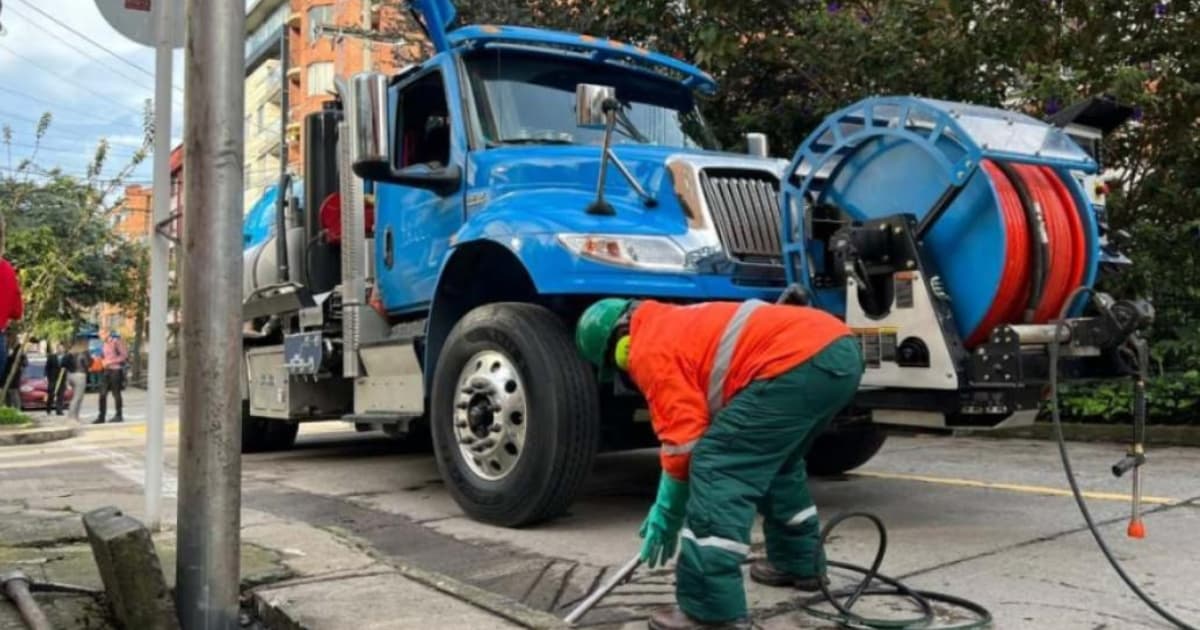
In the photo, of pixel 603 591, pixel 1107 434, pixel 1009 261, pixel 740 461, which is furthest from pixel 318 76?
pixel 740 461

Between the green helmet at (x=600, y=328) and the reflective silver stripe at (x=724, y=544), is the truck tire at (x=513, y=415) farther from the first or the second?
the reflective silver stripe at (x=724, y=544)

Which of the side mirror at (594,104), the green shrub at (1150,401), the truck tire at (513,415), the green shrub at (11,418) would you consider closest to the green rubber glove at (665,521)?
the truck tire at (513,415)

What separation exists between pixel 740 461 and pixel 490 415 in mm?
2144

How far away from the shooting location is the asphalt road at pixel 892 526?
3.74m

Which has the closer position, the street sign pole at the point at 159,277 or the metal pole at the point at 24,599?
A: the metal pole at the point at 24,599

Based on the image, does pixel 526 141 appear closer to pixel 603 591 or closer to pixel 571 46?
pixel 571 46

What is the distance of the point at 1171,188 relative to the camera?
9.40 meters

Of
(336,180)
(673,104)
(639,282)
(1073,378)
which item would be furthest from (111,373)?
(1073,378)

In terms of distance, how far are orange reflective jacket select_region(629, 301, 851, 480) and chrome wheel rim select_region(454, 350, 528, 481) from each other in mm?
1632

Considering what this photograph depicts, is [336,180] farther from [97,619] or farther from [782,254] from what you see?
[97,619]

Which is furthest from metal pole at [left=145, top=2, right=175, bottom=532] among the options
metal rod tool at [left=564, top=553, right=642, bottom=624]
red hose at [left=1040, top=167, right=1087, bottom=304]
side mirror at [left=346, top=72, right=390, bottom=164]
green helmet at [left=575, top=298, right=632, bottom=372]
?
red hose at [left=1040, top=167, right=1087, bottom=304]

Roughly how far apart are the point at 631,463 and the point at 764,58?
4807 mm

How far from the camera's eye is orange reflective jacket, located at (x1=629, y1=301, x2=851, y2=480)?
3293 millimetres

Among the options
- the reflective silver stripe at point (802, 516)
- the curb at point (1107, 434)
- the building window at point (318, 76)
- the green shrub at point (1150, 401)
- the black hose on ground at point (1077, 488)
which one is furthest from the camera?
the building window at point (318, 76)
